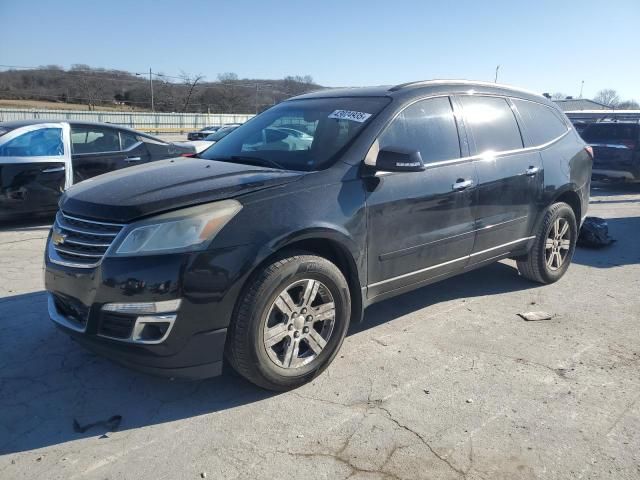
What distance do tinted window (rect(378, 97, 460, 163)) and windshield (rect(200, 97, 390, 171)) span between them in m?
0.18

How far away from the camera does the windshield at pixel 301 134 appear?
3.57 metres

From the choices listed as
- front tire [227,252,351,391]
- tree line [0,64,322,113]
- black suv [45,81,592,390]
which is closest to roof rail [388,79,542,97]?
black suv [45,81,592,390]

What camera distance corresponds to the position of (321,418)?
2.87 meters

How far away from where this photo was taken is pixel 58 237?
3125mm

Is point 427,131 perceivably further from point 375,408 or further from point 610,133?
point 610,133

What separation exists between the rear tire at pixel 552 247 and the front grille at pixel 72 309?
155 inches

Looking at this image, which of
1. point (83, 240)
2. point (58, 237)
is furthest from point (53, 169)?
point (83, 240)

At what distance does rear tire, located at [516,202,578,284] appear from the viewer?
4957 millimetres

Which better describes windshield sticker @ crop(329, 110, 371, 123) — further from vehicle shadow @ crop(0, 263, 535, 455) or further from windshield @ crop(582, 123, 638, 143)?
windshield @ crop(582, 123, 638, 143)

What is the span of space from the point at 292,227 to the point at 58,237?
4.64 feet

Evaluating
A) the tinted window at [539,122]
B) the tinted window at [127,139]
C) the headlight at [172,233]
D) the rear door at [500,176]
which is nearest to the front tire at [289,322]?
the headlight at [172,233]

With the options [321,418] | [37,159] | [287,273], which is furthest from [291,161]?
[37,159]

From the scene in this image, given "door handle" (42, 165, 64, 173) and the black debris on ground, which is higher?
"door handle" (42, 165, 64, 173)

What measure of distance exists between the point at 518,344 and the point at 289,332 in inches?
71.4
